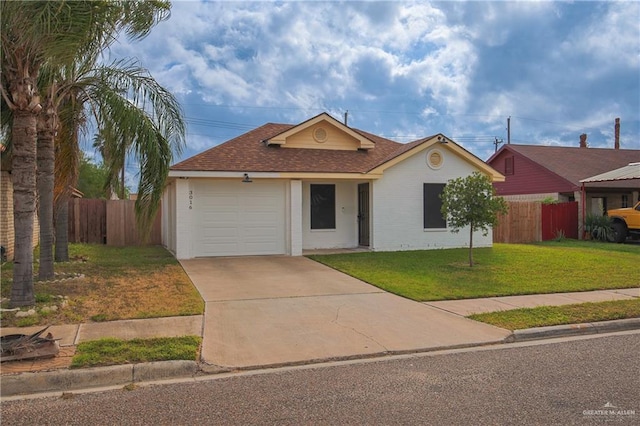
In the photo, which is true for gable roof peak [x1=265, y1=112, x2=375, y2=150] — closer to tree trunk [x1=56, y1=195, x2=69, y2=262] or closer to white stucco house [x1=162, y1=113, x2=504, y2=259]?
white stucco house [x1=162, y1=113, x2=504, y2=259]

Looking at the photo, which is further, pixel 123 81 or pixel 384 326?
pixel 123 81

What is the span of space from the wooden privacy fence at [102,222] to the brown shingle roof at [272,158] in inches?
232

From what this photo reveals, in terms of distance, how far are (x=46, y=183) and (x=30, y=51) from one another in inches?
140

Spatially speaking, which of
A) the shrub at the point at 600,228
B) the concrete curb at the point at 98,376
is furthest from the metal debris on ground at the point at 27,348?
the shrub at the point at 600,228

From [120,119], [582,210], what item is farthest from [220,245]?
[582,210]

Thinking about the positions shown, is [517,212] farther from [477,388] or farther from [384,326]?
[477,388]

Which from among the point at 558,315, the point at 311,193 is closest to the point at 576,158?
the point at 311,193

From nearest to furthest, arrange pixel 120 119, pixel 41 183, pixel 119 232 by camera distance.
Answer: pixel 120 119 < pixel 41 183 < pixel 119 232

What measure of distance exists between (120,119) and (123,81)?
0.91 m

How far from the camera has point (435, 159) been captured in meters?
17.2

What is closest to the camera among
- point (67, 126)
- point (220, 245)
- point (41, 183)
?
point (41, 183)

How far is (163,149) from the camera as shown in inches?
381

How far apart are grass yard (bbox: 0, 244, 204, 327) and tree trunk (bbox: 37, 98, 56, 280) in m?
0.51

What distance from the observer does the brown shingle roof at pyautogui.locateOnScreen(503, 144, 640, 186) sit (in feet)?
88.4
